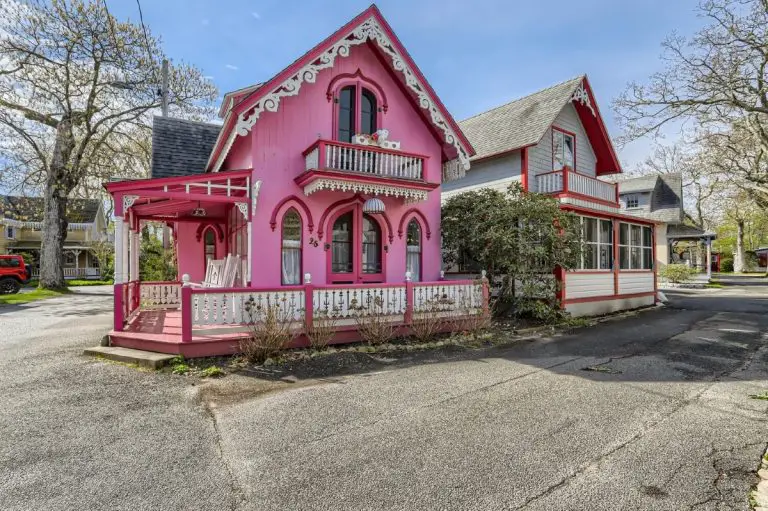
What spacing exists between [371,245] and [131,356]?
6164 mm

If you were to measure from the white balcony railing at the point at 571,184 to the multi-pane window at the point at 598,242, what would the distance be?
A: 1002 mm

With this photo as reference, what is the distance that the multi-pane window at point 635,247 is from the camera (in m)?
16.2

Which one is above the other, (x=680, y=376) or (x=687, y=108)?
(x=687, y=108)

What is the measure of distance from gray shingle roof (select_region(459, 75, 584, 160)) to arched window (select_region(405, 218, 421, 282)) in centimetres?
527

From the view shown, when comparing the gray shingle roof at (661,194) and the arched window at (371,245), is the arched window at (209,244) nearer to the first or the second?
the arched window at (371,245)

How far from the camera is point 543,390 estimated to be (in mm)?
6062

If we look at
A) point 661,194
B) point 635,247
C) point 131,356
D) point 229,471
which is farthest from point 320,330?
point 661,194

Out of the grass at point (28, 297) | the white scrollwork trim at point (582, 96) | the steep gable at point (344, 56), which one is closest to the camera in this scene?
the steep gable at point (344, 56)

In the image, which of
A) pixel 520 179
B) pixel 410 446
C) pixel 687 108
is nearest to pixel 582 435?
pixel 410 446

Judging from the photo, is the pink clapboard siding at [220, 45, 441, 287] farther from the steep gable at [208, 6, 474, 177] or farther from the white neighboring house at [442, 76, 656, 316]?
the white neighboring house at [442, 76, 656, 316]

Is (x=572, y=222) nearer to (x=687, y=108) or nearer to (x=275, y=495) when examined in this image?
(x=687, y=108)

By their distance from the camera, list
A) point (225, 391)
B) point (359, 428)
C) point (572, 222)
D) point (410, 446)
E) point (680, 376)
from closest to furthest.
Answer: point (410, 446) < point (359, 428) < point (225, 391) < point (680, 376) < point (572, 222)

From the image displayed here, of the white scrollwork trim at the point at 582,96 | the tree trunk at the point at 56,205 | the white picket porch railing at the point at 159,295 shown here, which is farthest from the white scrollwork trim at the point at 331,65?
the tree trunk at the point at 56,205

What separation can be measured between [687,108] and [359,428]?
1722cm
